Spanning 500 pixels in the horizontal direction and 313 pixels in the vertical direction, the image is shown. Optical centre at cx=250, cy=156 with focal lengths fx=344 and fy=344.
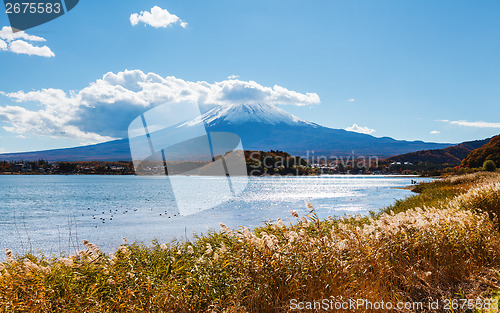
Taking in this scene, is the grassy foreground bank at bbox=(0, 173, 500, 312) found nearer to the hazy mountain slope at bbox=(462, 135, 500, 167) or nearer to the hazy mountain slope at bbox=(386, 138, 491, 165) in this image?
the hazy mountain slope at bbox=(462, 135, 500, 167)

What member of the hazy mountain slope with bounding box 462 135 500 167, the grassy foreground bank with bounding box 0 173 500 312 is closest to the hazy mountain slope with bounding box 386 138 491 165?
the hazy mountain slope with bounding box 462 135 500 167

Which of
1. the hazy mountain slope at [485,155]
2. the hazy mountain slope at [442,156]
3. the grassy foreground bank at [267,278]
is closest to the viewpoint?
the grassy foreground bank at [267,278]

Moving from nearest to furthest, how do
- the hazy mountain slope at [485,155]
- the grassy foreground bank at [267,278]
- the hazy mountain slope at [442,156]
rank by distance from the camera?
the grassy foreground bank at [267,278]
the hazy mountain slope at [485,155]
the hazy mountain slope at [442,156]

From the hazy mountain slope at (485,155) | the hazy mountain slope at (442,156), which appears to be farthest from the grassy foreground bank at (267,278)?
the hazy mountain slope at (442,156)

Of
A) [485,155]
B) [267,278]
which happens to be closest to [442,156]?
[485,155]

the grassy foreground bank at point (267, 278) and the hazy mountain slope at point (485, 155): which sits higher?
the hazy mountain slope at point (485, 155)

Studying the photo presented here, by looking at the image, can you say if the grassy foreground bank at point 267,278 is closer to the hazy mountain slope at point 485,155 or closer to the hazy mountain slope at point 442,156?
the hazy mountain slope at point 485,155

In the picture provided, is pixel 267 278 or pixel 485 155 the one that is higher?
→ pixel 485 155

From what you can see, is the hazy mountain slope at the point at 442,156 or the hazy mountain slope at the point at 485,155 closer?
the hazy mountain slope at the point at 485,155

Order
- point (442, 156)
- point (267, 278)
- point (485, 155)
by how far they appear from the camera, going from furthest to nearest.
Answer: point (442, 156) < point (485, 155) < point (267, 278)

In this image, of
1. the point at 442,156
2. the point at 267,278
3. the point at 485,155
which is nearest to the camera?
the point at 267,278

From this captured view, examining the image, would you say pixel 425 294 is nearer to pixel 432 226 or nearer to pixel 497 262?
pixel 432 226

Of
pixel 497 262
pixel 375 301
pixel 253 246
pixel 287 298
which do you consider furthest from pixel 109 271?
pixel 497 262

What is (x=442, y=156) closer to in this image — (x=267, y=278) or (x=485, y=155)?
(x=485, y=155)
